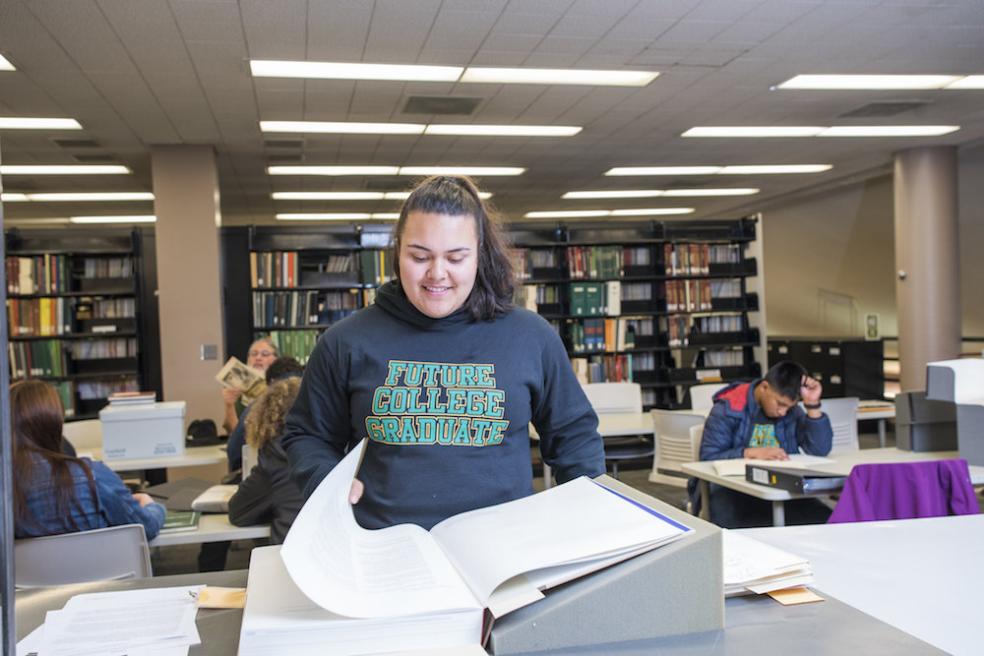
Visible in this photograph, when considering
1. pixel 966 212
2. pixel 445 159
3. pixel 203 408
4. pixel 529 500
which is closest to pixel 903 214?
pixel 966 212

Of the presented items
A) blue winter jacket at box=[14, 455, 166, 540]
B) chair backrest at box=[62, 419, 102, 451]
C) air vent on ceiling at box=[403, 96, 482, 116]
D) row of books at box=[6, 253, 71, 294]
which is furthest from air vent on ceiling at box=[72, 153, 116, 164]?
blue winter jacket at box=[14, 455, 166, 540]

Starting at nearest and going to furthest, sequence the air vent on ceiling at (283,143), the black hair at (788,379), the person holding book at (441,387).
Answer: the person holding book at (441,387) → the black hair at (788,379) → the air vent on ceiling at (283,143)

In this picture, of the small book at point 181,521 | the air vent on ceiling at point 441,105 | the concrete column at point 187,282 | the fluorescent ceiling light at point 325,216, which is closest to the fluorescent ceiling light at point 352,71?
the air vent on ceiling at point 441,105

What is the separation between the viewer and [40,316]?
25.2 feet

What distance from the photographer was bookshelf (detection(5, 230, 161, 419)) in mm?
7641

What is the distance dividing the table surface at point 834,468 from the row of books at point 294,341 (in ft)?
15.8

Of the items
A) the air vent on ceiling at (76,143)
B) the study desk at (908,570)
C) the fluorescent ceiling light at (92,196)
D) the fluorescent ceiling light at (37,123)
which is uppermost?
the fluorescent ceiling light at (92,196)

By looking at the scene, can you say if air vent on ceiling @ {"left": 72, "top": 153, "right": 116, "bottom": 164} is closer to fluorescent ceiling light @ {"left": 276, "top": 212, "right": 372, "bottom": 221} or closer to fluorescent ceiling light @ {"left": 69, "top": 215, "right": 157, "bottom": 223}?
fluorescent ceiling light @ {"left": 69, "top": 215, "right": 157, "bottom": 223}

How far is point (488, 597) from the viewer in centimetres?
90

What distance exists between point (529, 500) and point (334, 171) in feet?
29.6

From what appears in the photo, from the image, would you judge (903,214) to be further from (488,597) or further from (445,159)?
(488,597)

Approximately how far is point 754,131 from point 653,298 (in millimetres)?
1957

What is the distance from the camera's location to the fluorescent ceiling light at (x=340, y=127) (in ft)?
24.2

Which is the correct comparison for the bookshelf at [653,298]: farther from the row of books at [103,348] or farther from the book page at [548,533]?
the book page at [548,533]
